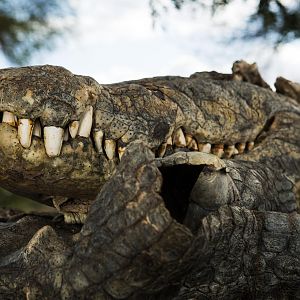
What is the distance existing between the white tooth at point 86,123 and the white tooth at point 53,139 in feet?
0.26

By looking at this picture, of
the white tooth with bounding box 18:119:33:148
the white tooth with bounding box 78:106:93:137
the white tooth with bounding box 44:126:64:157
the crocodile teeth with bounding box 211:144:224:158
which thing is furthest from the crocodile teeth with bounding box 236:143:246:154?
the white tooth with bounding box 18:119:33:148

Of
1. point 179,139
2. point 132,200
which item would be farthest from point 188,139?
point 132,200

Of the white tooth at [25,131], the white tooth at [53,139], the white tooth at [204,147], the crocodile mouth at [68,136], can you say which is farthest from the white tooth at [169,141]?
the white tooth at [25,131]

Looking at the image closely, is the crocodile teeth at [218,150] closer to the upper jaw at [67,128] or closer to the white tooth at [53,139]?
the upper jaw at [67,128]

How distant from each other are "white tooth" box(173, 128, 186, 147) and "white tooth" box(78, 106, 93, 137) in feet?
1.57

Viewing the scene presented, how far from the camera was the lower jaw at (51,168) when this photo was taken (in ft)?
5.68

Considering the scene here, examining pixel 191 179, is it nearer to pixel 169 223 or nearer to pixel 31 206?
pixel 169 223

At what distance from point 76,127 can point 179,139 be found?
57cm


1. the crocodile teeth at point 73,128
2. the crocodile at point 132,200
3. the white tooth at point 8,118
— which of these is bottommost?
the crocodile at point 132,200

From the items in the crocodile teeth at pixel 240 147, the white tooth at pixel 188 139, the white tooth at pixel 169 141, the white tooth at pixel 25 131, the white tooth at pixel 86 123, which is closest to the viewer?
the white tooth at pixel 25 131

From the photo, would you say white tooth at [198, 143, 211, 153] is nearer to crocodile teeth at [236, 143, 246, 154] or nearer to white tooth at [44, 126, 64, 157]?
crocodile teeth at [236, 143, 246, 154]

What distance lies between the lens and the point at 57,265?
1467mm

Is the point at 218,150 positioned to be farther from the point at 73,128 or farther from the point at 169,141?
the point at 73,128

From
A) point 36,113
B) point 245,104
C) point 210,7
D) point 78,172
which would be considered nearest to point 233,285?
point 78,172
